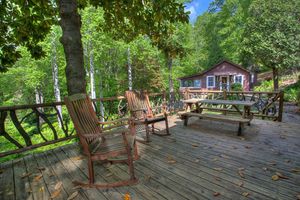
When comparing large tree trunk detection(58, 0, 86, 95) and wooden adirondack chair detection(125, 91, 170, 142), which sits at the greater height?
large tree trunk detection(58, 0, 86, 95)

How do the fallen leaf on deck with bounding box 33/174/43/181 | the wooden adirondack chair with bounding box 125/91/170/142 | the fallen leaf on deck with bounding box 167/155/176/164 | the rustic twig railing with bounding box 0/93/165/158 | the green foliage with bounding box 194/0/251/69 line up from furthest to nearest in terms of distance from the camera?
the green foliage with bounding box 194/0/251/69 → the wooden adirondack chair with bounding box 125/91/170/142 → the rustic twig railing with bounding box 0/93/165/158 → the fallen leaf on deck with bounding box 167/155/176/164 → the fallen leaf on deck with bounding box 33/174/43/181

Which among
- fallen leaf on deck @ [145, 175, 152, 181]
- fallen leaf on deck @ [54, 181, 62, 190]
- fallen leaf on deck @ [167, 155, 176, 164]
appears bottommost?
fallen leaf on deck @ [54, 181, 62, 190]

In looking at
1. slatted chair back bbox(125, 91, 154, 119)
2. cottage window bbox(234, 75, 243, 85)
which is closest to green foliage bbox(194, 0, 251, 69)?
cottage window bbox(234, 75, 243, 85)

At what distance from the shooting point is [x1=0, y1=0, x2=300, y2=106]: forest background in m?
11.7

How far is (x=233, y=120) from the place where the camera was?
3.59 m

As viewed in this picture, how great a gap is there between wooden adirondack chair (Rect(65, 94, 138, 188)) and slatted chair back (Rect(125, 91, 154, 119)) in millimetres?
1158

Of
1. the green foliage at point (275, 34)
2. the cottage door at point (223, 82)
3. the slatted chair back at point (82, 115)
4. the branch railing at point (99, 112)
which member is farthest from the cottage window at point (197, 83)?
the slatted chair back at point (82, 115)

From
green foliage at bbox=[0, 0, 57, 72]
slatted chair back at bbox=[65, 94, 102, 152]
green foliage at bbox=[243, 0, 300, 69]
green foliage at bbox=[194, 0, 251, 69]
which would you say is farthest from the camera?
green foliage at bbox=[194, 0, 251, 69]

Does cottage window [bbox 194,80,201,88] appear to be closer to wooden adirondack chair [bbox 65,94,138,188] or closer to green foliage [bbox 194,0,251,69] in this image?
green foliage [bbox 194,0,251,69]

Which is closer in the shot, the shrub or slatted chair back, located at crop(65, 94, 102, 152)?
slatted chair back, located at crop(65, 94, 102, 152)

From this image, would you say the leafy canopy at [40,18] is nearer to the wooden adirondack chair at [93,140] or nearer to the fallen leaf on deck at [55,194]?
the wooden adirondack chair at [93,140]

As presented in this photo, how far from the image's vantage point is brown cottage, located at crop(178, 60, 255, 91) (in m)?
17.4

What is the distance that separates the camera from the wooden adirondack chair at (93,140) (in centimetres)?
193

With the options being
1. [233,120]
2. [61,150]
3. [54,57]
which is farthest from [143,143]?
[54,57]
